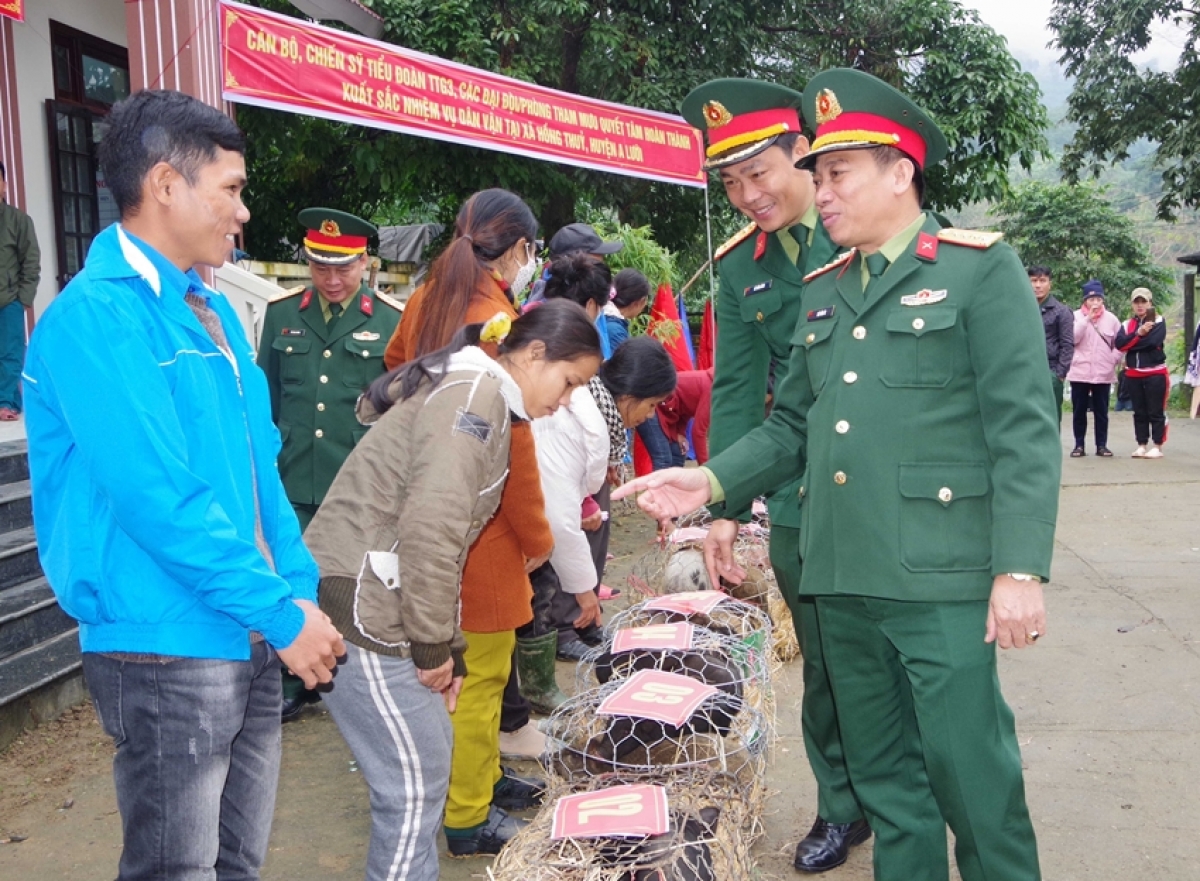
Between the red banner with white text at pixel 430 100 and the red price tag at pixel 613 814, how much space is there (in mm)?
5431

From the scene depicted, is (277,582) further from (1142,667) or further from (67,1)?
(67,1)

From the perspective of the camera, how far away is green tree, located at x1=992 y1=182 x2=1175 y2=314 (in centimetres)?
2839

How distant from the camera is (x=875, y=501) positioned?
7.85ft

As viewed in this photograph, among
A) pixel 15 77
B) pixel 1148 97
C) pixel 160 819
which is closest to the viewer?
pixel 160 819

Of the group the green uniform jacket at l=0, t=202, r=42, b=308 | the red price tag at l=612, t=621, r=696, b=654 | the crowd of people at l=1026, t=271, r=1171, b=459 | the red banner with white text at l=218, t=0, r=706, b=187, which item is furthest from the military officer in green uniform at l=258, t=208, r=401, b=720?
the crowd of people at l=1026, t=271, r=1171, b=459

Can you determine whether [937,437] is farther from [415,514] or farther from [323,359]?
[323,359]

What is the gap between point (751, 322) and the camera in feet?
10.6

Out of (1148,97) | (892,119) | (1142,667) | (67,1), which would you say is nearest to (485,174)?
(67,1)

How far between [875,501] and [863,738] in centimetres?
59

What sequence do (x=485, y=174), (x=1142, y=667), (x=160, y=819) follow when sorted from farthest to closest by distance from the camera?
(x=485, y=174) → (x=1142, y=667) → (x=160, y=819)

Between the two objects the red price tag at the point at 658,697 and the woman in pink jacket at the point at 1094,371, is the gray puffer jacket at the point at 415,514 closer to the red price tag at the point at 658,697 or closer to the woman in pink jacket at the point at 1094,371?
the red price tag at the point at 658,697

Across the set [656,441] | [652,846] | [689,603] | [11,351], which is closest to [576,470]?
[689,603]

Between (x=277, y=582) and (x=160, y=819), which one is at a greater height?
(x=277, y=582)

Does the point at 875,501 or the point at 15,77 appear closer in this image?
the point at 875,501
